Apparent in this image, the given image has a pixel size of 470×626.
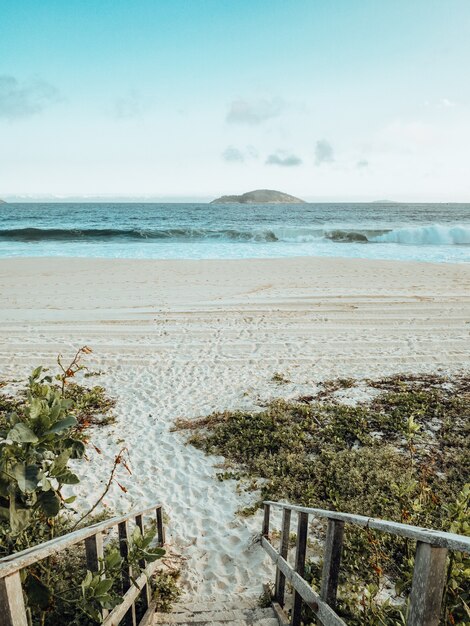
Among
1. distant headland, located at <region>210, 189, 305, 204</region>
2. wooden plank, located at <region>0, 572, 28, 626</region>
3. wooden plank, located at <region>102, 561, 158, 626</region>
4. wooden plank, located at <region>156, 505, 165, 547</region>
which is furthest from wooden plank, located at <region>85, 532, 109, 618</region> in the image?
distant headland, located at <region>210, 189, 305, 204</region>

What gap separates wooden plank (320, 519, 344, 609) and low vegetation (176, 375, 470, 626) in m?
1.05

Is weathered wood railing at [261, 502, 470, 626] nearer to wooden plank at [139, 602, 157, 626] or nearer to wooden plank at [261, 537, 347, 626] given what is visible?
wooden plank at [261, 537, 347, 626]

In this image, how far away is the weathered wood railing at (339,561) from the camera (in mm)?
1389

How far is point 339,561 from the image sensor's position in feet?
7.36

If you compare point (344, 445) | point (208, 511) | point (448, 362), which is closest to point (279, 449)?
point (344, 445)

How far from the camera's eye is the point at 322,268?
2370cm

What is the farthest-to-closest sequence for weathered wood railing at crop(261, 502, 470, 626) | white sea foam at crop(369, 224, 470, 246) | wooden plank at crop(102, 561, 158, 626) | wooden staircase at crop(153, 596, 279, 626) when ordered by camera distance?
white sea foam at crop(369, 224, 470, 246), wooden staircase at crop(153, 596, 279, 626), wooden plank at crop(102, 561, 158, 626), weathered wood railing at crop(261, 502, 470, 626)

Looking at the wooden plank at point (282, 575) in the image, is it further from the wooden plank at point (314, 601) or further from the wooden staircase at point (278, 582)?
the wooden plank at point (314, 601)

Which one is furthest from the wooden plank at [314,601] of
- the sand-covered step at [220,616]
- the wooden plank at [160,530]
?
the wooden plank at [160,530]

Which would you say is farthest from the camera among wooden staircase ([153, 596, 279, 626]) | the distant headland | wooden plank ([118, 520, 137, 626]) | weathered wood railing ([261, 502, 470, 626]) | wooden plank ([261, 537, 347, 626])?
the distant headland

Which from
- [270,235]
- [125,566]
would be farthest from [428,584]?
[270,235]

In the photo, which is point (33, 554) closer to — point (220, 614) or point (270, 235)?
point (220, 614)

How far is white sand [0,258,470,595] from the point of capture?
5.55 metres

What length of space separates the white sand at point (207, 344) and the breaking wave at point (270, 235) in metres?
19.6
